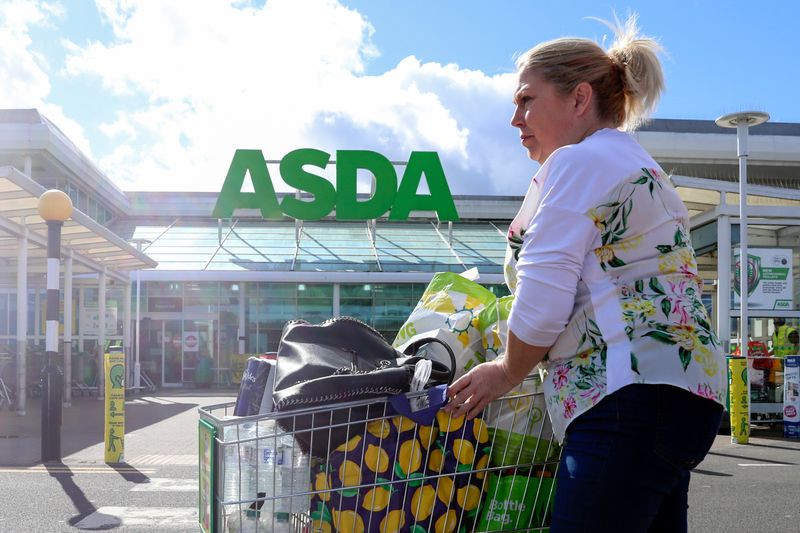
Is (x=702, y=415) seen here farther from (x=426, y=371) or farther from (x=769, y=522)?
(x=769, y=522)

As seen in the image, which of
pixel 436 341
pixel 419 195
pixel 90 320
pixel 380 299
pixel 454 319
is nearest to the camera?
pixel 436 341

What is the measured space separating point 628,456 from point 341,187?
2677cm

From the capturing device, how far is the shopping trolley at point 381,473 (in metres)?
2.10

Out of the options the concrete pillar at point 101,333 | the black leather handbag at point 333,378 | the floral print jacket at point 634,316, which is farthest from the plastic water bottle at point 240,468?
the concrete pillar at point 101,333

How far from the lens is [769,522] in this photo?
5.59 metres

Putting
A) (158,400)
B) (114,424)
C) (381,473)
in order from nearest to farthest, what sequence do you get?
(381,473), (114,424), (158,400)

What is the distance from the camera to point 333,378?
2.08 m

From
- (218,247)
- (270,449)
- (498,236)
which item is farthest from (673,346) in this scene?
(498,236)

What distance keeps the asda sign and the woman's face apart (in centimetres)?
2587

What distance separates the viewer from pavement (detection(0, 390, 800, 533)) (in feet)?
18.5

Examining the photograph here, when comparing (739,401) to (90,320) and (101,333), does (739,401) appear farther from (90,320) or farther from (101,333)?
(90,320)

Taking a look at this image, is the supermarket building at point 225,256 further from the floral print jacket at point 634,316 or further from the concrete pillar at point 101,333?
the floral print jacket at point 634,316

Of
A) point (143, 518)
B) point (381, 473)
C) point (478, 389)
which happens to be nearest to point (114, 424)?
point (143, 518)

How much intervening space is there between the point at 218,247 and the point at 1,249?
12306 millimetres
